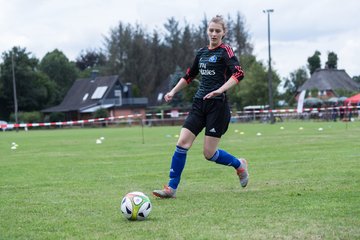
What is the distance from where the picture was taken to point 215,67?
771cm

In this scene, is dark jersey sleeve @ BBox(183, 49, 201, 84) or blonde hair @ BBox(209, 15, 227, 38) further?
dark jersey sleeve @ BBox(183, 49, 201, 84)

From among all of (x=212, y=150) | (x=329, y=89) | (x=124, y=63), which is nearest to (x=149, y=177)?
(x=212, y=150)

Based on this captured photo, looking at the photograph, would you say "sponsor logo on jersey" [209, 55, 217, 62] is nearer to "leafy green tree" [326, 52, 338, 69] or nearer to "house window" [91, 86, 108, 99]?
"house window" [91, 86, 108, 99]

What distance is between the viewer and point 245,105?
229 feet

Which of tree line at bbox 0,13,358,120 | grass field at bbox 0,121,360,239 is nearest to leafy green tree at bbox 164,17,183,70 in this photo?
tree line at bbox 0,13,358,120

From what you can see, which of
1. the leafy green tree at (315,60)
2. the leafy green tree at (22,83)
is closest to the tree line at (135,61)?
the leafy green tree at (22,83)

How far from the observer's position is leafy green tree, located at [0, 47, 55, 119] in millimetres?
82000

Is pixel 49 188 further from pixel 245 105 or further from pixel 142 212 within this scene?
pixel 245 105

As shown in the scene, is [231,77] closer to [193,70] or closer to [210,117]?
[210,117]

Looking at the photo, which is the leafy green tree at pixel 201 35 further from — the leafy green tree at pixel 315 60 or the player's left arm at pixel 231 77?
the player's left arm at pixel 231 77

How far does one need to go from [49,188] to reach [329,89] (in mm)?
91722

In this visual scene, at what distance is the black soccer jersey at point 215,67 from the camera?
25.0ft

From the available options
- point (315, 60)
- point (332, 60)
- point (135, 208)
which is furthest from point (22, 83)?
point (135, 208)

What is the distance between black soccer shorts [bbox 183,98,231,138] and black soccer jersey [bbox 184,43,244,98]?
14 cm
